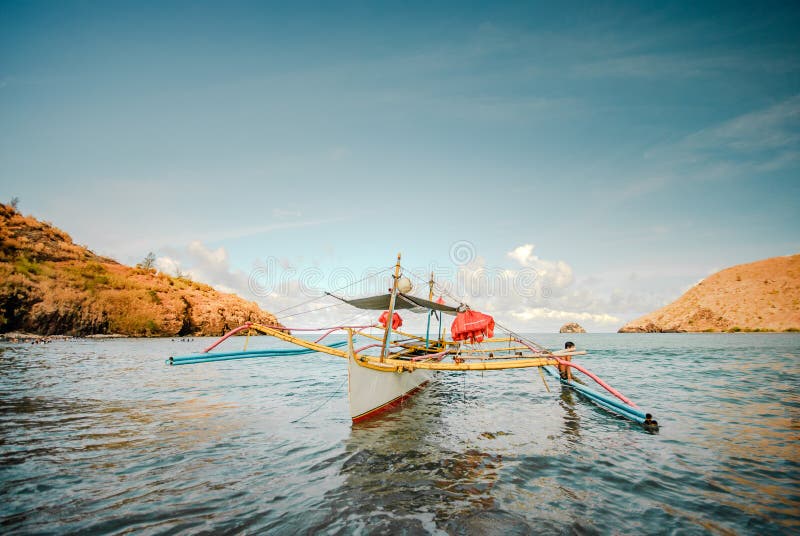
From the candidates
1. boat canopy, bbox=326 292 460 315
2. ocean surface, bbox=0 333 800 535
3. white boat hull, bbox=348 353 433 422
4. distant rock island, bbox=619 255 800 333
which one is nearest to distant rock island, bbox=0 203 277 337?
boat canopy, bbox=326 292 460 315

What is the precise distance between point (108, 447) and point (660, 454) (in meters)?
13.4

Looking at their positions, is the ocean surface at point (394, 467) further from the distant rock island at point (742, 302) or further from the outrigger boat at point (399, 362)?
the distant rock island at point (742, 302)

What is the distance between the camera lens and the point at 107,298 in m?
58.7

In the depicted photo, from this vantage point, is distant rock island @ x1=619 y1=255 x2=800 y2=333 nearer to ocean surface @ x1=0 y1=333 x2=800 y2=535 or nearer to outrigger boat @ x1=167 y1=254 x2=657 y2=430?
ocean surface @ x1=0 y1=333 x2=800 y2=535

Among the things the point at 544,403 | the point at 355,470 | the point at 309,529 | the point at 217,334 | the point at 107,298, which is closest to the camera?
the point at 309,529

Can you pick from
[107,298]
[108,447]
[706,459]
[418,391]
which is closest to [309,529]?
→ [108,447]

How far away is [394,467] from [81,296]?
7332 centimetres

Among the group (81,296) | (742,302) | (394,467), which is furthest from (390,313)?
(742,302)

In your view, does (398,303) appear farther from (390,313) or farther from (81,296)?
(81,296)

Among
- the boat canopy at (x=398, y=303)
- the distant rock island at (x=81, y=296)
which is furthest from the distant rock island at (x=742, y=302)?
the distant rock island at (x=81, y=296)

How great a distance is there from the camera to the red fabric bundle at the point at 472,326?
416 inches

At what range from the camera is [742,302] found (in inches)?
4220

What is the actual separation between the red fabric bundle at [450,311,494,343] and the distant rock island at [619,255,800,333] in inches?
5571

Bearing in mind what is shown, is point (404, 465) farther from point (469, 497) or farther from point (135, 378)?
point (135, 378)
